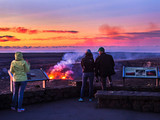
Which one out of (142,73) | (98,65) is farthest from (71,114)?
(142,73)

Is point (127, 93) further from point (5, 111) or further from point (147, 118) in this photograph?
point (5, 111)

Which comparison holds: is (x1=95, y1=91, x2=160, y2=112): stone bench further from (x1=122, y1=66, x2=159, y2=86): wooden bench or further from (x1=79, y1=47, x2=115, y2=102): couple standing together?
(x1=122, y1=66, x2=159, y2=86): wooden bench

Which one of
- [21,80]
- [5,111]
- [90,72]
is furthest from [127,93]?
[5,111]

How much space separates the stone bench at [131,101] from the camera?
21.8 ft

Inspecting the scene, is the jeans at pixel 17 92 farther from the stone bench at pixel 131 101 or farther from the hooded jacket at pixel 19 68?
the stone bench at pixel 131 101

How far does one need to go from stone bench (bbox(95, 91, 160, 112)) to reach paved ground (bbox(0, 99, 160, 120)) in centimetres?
27

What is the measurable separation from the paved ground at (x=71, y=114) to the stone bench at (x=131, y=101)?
0.27 m

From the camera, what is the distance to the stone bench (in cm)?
664

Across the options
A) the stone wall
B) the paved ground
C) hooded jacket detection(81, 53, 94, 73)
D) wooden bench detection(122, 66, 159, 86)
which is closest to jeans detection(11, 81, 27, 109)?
the paved ground

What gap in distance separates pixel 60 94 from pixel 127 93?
2.74m

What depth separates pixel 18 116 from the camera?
629 cm

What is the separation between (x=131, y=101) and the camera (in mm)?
6867

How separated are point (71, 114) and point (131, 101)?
2.01m

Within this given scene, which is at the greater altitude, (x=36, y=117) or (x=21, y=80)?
(x=21, y=80)
